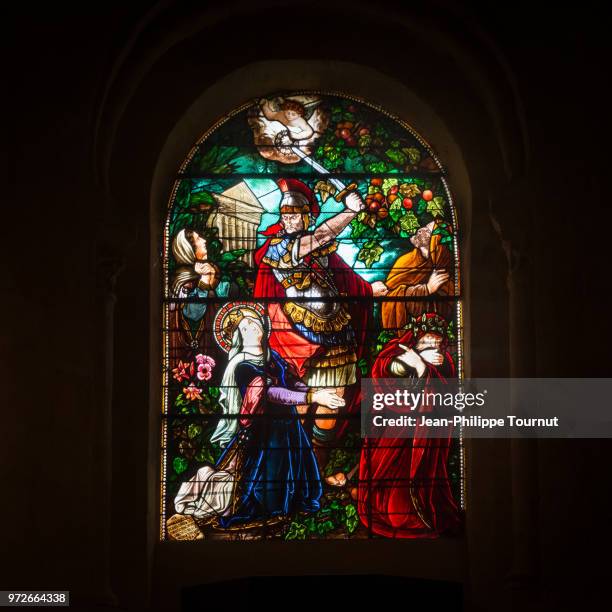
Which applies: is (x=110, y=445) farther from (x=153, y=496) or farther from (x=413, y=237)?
(x=413, y=237)

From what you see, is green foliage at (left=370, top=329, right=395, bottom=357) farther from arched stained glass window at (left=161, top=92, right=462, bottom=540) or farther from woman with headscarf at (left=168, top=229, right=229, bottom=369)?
woman with headscarf at (left=168, top=229, right=229, bottom=369)

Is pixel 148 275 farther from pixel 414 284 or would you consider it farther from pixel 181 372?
pixel 414 284

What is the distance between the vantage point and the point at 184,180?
9414mm

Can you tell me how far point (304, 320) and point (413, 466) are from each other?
1398 millimetres

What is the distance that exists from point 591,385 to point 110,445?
11.2ft

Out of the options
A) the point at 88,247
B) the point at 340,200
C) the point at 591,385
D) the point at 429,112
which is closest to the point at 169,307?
the point at 88,247

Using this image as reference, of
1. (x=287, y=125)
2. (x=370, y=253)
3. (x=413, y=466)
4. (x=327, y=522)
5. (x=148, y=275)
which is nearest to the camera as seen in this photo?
(x=148, y=275)

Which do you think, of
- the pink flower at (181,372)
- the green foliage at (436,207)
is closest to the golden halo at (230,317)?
the pink flower at (181,372)

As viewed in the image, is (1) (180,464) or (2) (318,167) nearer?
(1) (180,464)

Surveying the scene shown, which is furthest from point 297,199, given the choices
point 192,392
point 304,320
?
point 192,392

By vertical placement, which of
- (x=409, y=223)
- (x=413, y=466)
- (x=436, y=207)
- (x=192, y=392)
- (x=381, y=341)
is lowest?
(x=413, y=466)

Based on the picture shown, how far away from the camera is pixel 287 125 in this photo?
958 cm

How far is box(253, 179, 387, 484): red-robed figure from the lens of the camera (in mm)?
9062

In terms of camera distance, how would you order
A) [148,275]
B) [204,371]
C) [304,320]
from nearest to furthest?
[148,275], [204,371], [304,320]
